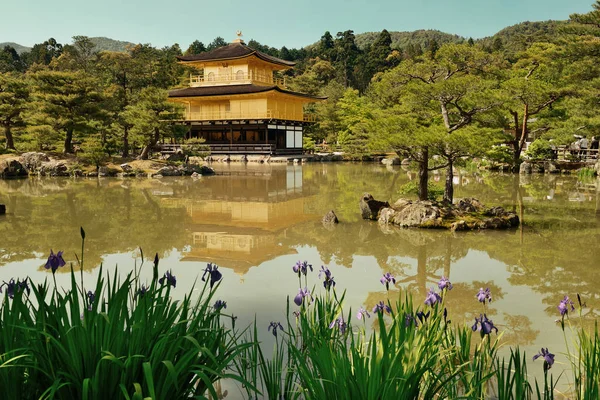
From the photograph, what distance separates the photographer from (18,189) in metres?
16.2

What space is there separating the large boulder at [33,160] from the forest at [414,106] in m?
0.79

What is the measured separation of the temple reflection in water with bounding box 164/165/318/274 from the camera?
24.2 feet

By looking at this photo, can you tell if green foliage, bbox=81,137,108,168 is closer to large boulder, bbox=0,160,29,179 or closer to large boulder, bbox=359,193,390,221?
large boulder, bbox=0,160,29,179

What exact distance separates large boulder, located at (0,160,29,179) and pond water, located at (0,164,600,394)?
587 cm

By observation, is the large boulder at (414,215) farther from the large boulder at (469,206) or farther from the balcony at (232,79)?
the balcony at (232,79)

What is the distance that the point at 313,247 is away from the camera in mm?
7832

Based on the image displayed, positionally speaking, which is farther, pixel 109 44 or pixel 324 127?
pixel 109 44

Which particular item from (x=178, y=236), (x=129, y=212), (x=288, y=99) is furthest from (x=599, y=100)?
(x=288, y=99)

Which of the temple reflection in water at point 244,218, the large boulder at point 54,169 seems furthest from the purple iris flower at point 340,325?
the large boulder at point 54,169

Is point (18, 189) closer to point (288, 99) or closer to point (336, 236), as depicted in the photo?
point (336, 236)

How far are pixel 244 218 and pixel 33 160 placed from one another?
15862mm

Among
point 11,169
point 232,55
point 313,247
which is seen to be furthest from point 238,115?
point 313,247

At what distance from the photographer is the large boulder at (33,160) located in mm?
21850

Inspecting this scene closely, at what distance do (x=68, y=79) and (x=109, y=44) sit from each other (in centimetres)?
18336
